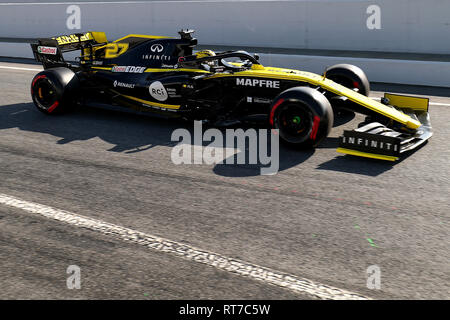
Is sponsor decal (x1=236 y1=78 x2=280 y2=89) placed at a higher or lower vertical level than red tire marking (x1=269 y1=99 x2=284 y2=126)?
higher

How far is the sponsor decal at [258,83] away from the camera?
258 inches

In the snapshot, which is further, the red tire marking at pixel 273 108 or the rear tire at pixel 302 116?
the red tire marking at pixel 273 108

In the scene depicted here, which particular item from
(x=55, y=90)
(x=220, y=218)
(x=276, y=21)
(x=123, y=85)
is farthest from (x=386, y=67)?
(x=220, y=218)

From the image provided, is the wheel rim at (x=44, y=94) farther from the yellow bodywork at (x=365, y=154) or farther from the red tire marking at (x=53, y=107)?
the yellow bodywork at (x=365, y=154)

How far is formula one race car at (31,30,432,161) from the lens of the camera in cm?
584

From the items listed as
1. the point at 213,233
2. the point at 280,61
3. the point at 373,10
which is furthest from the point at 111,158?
the point at 373,10

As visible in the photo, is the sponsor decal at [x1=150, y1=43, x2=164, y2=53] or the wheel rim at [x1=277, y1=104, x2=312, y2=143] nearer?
the wheel rim at [x1=277, y1=104, x2=312, y2=143]

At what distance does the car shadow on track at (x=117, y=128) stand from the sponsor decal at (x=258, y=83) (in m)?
0.64

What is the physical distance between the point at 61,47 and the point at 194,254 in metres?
6.16

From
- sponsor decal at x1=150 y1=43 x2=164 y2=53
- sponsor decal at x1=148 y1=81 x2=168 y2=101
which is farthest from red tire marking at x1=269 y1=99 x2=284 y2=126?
sponsor decal at x1=150 y1=43 x2=164 y2=53

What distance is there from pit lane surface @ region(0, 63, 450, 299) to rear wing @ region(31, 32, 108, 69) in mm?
2377

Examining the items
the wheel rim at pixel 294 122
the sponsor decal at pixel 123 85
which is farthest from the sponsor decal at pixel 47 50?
the wheel rim at pixel 294 122

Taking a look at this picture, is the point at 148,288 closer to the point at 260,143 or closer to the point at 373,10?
the point at 260,143

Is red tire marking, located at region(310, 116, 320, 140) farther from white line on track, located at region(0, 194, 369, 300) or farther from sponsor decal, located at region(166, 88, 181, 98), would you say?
white line on track, located at region(0, 194, 369, 300)
